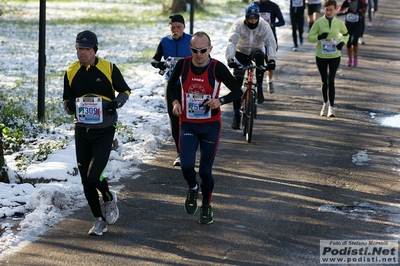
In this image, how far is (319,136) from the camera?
12656 mm

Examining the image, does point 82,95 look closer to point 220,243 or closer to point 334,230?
point 220,243

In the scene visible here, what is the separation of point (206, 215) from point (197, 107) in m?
1.09

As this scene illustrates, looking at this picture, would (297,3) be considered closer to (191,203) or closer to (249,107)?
(249,107)

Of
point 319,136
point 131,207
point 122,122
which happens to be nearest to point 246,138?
point 319,136

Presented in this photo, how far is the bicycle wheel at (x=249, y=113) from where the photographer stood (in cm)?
1209

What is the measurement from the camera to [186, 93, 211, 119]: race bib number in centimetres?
810

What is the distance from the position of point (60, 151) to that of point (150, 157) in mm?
1226

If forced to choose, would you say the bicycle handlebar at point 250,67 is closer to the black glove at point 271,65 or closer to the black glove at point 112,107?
the black glove at point 271,65

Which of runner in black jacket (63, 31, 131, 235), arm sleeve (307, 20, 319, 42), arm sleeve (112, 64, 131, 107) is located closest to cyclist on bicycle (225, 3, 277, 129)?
arm sleeve (307, 20, 319, 42)

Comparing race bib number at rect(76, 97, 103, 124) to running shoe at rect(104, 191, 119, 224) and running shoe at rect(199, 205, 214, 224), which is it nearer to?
running shoe at rect(104, 191, 119, 224)

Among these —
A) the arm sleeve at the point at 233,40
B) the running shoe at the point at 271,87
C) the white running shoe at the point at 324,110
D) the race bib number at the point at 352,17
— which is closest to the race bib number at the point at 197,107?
the arm sleeve at the point at 233,40

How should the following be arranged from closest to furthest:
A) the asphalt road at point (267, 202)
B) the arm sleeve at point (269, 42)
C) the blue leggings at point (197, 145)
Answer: the asphalt road at point (267, 202) < the blue leggings at point (197, 145) < the arm sleeve at point (269, 42)

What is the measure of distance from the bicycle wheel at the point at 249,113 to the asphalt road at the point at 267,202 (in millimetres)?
189

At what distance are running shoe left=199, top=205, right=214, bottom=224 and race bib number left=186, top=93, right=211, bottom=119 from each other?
36.4 inches
